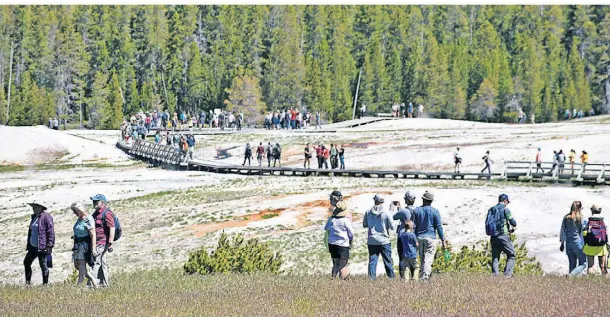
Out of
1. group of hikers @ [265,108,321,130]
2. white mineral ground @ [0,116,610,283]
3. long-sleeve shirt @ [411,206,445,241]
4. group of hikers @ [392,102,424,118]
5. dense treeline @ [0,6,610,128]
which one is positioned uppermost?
dense treeline @ [0,6,610,128]

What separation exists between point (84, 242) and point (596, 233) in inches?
352

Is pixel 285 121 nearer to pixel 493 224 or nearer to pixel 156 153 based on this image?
pixel 156 153

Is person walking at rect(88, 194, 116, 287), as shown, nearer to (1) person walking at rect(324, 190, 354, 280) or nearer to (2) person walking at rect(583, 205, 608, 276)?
(1) person walking at rect(324, 190, 354, 280)

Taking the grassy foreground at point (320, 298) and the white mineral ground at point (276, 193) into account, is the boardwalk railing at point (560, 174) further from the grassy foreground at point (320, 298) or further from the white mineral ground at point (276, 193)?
the grassy foreground at point (320, 298)

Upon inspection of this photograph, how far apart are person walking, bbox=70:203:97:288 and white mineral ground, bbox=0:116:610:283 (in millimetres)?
9238

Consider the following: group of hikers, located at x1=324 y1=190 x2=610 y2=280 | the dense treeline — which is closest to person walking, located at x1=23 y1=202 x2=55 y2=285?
group of hikers, located at x1=324 y1=190 x2=610 y2=280

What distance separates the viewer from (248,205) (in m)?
38.6

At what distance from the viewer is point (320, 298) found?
1405cm

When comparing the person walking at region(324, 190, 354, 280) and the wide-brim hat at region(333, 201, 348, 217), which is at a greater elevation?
the wide-brim hat at region(333, 201, 348, 217)

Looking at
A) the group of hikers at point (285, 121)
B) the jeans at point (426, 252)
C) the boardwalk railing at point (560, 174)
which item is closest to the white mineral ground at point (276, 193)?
the boardwalk railing at point (560, 174)

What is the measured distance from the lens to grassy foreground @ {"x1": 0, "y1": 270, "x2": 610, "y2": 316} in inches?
506

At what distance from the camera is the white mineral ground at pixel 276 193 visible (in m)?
30.1

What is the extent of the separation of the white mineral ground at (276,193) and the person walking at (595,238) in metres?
2.28

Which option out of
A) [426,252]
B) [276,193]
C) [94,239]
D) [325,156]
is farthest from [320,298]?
[325,156]
